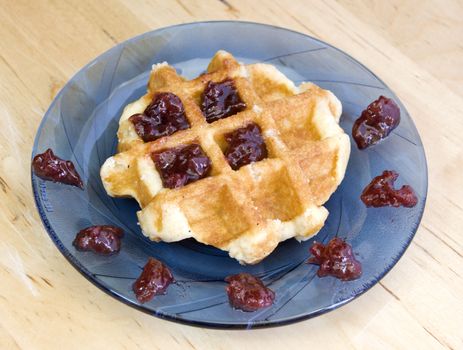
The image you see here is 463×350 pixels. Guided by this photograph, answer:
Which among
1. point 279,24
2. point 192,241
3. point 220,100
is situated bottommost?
point 192,241

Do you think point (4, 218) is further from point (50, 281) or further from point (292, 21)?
point (292, 21)

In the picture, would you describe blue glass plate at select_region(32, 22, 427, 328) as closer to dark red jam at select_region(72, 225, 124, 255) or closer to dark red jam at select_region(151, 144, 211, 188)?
dark red jam at select_region(72, 225, 124, 255)

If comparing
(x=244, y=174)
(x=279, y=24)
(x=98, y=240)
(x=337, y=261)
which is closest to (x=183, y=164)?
(x=244, y=174)

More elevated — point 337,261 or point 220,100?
point 220,100

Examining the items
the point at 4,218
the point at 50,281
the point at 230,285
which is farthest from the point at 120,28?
the point at 230,285

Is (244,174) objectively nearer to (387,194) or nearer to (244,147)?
(244,147)

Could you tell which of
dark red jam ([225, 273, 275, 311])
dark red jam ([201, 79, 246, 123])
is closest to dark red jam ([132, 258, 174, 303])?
dark red jam ([225, 273, 275, 311])

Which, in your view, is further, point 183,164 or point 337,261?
point 183,164
